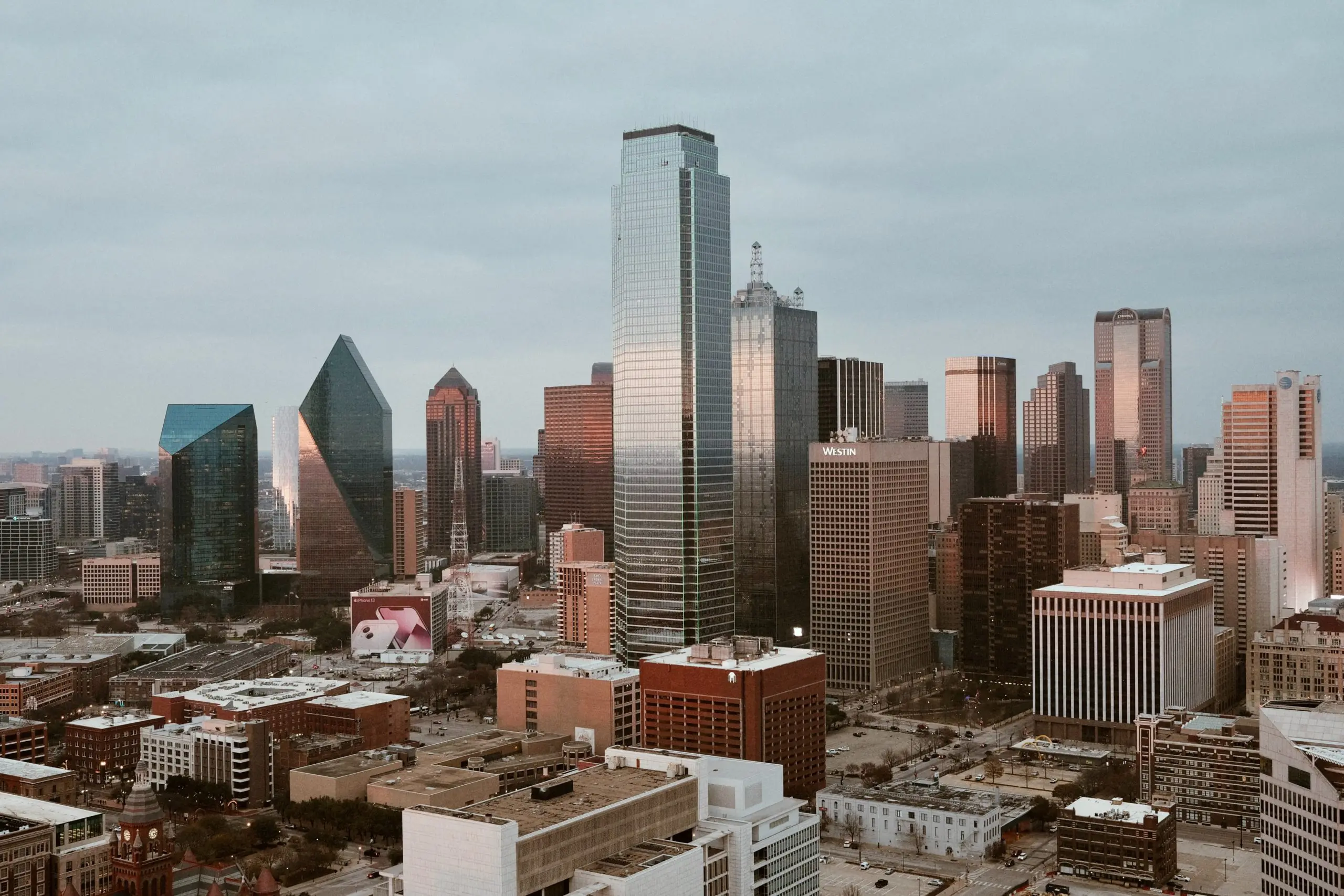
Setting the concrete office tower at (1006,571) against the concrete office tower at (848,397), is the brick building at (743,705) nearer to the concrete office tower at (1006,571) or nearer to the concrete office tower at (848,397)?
the concrete office tower at (1006,571)

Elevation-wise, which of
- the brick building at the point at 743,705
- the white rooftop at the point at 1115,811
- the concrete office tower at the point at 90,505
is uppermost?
the concrete office tower at the point at 90,505

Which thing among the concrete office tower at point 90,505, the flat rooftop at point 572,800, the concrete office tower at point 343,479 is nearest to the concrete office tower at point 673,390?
the flat rooftop at point 572,800

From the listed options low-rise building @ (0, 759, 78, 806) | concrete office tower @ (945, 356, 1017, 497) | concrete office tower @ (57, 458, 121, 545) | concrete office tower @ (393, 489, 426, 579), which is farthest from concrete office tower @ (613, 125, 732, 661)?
concrete office tower @ (57, 458, 121, 545)

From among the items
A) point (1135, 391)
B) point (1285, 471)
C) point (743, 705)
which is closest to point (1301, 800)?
point (743, 705)

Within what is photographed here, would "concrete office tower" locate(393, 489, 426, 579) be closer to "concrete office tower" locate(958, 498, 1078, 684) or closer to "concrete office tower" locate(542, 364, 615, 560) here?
"concrete office tower" locate(542, 364, 615, 560)

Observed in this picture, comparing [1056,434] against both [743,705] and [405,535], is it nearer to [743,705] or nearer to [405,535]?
[405,535]

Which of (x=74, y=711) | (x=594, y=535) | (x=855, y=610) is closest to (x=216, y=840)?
Result: (x=74, y=711)
